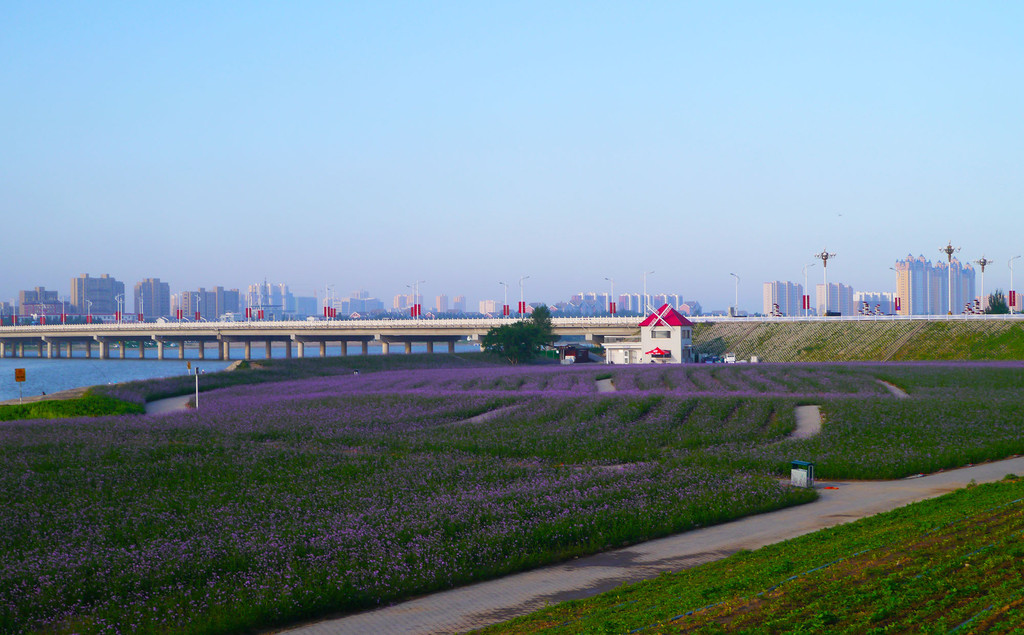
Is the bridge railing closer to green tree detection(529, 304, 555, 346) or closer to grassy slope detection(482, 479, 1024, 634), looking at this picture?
green tree detection(529, 304, 555, 346)

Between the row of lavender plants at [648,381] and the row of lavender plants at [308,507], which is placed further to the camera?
the row of lavender plants at [648,381]

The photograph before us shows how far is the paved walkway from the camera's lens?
42.2 ft

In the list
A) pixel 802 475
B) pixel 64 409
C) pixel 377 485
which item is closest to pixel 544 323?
pixel 64 409

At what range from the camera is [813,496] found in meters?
21.5

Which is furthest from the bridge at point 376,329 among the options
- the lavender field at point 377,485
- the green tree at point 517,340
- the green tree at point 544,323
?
the lavender field at point 377,485

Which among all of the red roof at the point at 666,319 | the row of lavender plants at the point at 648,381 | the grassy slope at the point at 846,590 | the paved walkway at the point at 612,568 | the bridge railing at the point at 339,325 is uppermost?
the red roof at the point at 666,319

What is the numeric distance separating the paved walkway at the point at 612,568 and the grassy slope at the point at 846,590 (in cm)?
99

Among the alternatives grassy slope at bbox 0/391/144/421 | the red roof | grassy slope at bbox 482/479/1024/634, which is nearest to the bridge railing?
the red roof

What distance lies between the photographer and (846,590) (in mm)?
10656

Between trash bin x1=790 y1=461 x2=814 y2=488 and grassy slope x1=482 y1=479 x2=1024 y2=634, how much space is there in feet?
24.3

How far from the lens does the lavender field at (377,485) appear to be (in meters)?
14.0

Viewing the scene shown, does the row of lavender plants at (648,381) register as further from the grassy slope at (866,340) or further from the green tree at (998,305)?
the green tree at (998,305)

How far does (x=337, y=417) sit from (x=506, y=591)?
26.0 metres

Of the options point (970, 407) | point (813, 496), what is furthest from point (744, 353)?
point (813, 496)
